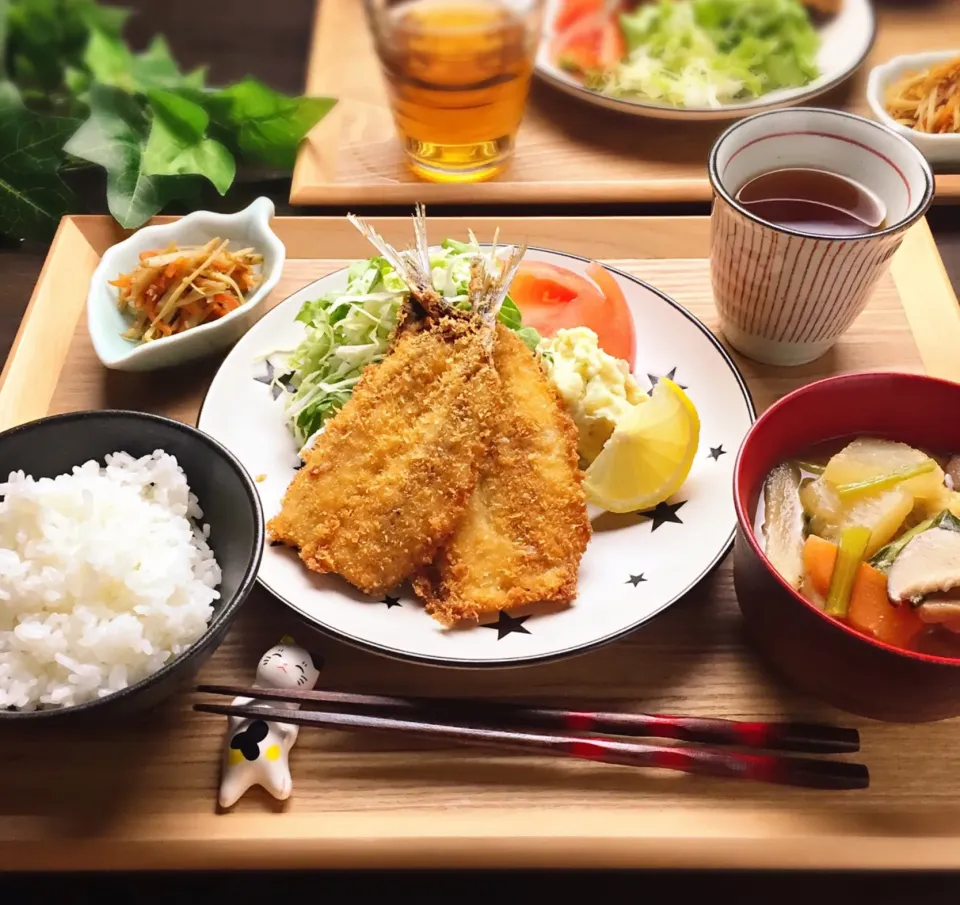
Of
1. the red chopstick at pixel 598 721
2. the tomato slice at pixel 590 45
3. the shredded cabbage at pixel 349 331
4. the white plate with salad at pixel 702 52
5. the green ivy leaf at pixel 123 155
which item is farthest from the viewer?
the tomato slice at pixel 590 45

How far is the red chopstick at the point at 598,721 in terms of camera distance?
115 centimetres

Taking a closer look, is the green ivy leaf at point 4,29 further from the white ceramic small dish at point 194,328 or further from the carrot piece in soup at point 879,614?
the carrot piece in soup at point 879,614

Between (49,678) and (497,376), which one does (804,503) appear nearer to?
(497,376)

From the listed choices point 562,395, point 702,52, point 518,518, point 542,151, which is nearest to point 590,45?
point 702,52

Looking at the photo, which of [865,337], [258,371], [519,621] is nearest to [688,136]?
[865,337]

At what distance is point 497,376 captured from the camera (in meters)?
1.47

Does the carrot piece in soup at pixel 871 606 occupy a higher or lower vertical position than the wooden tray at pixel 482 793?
higher

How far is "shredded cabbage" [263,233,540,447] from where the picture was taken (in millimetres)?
1595

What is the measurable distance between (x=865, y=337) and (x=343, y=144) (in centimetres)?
134

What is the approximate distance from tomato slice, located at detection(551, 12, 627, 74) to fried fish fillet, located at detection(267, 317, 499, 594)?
4.03 feet

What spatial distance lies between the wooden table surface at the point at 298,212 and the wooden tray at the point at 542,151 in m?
0.05

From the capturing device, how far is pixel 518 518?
1376 millimetres

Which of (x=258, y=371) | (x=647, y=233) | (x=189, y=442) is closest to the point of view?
(x=189, y=442)

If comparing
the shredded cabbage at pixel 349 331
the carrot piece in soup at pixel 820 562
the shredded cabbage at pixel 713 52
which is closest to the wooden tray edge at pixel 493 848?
the carrot piece in soup at pixel 820 562
